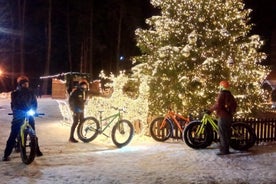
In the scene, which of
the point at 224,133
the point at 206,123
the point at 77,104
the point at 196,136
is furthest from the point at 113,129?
the point at 224,133

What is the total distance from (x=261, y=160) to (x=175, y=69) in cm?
642

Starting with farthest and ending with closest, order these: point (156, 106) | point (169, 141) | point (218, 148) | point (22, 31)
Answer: point (22, 31), point (156, 106), point (169, 141), point (218, 148)

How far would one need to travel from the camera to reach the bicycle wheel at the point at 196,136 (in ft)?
38.5

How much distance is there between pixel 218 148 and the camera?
11.8 m

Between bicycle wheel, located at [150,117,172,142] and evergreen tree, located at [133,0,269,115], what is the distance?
8.07 feet

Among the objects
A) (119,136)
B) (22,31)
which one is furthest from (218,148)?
(22,31)

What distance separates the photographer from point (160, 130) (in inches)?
522

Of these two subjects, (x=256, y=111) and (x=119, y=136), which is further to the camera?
(x=256, y=111)

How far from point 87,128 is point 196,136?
115 inches

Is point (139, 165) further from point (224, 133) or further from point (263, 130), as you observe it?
point (263, 130)

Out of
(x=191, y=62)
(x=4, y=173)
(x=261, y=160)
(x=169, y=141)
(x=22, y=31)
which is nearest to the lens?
(x=4, y=173)

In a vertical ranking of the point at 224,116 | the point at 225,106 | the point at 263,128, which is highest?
the point at 225,106

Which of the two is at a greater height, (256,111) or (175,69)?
(175,69)

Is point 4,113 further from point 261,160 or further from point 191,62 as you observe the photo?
point 261,160
